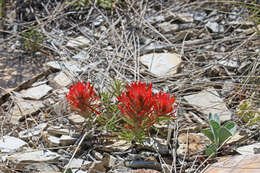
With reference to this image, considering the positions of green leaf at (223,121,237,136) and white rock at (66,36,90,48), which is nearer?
green leaf at (223,121,237,136)

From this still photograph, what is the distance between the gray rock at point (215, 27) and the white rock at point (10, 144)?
1.87 metres

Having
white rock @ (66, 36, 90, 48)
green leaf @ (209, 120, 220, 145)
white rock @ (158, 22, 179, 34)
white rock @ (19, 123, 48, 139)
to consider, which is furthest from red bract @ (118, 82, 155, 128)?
white rock @ (158, 22, 179, 34)

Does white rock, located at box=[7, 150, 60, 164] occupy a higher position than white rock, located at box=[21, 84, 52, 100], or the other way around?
white rock, located at box=[21, 84, 52, 100]

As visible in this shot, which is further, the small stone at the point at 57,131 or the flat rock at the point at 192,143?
Result: the small stone at the point at 57,131

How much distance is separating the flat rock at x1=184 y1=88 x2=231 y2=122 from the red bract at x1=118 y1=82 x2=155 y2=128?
0.60 m

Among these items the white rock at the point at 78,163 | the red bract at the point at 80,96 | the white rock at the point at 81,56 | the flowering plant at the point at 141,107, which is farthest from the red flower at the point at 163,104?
the white rock at the point at 81,56

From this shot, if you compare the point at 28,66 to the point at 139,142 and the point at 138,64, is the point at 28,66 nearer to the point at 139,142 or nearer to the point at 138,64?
the point at 138,64

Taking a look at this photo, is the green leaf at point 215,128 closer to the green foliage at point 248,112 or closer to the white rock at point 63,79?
the green foliage at point 248,112

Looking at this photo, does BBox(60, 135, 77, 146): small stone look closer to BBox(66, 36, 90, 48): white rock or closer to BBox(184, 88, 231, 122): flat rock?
BBox(184, 88, 231, 122): flat rock

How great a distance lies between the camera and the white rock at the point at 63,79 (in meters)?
2.41

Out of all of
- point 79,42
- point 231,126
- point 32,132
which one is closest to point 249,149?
point 231,126

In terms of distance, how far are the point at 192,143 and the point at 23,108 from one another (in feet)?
3.94

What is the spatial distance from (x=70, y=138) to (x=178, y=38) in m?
1.39

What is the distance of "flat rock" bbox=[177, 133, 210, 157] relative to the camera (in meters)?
1.84
